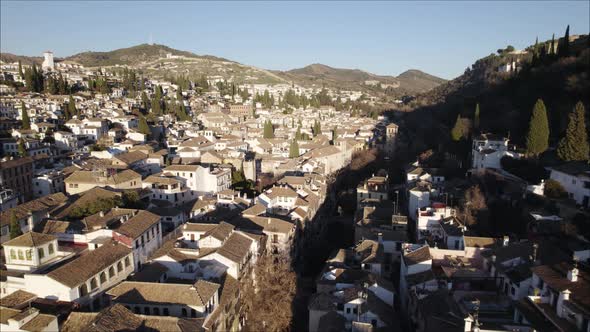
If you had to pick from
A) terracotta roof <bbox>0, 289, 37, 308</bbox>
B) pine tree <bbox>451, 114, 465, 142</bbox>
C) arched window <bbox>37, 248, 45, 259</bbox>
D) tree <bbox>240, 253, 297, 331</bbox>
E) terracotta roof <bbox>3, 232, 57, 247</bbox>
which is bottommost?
tree <bbox>240, 253, 297, 331</bbox>

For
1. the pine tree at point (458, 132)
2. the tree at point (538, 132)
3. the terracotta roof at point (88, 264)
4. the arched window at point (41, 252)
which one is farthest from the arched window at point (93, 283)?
the pine tree at point (458, 132)

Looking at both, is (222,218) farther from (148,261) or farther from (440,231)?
(440,231)

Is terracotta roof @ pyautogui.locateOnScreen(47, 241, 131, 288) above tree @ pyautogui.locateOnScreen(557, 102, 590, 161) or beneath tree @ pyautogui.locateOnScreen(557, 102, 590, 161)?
beneath

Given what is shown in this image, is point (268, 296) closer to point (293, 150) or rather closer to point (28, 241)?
point (28, 241)

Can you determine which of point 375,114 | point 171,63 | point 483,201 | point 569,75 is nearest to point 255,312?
point 483,201

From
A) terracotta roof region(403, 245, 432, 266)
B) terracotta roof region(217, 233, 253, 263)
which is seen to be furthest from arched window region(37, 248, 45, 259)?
terracotta roof region(403, 245, 432, 266)

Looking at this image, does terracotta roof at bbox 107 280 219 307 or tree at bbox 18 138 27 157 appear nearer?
terracotta roof at bbox 107 280 219 307

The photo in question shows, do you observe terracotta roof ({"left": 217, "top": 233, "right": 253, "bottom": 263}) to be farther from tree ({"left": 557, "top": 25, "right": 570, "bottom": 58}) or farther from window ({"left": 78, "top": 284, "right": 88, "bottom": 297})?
tree ({"left": 557, "top": 25, "right": 570, "bottom": 58})
